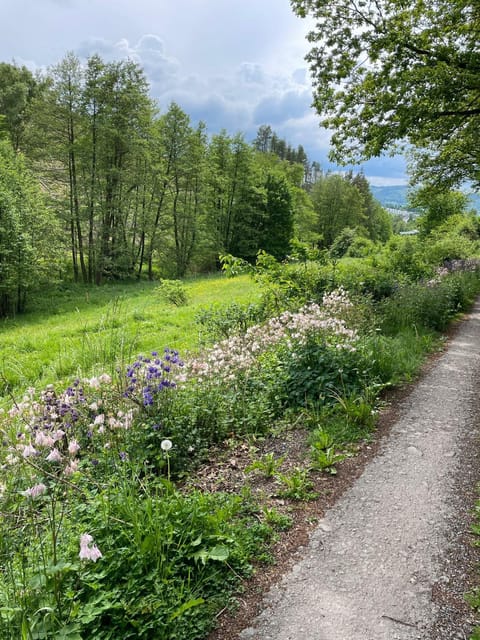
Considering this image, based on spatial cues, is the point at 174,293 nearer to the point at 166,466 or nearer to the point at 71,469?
the point at 166,466

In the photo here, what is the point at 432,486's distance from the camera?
346cm

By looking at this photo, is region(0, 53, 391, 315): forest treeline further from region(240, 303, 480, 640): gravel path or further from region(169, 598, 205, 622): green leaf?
region(169, 598, 205, 622): green leaf

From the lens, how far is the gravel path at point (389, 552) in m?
2.17

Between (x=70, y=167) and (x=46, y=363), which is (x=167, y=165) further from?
(x=46, y=363)

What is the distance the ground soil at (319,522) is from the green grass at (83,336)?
176 cm

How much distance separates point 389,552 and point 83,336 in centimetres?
431

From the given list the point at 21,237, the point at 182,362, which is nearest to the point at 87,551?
the point at 182,362

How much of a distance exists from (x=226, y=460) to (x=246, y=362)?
1.47 meters

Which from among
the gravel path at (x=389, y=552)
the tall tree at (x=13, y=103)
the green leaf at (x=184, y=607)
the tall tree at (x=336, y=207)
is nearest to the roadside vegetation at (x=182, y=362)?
the green leaf at (x=184, y=607)

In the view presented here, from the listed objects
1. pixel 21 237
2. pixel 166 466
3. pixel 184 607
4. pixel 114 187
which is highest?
pixel 114 187

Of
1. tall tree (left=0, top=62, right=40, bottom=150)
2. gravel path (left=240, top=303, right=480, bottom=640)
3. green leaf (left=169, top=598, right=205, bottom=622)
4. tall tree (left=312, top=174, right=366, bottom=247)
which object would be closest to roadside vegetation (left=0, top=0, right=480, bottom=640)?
green leaf (left=169, top=598, right=205, bottom=622)

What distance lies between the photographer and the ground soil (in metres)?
2.18

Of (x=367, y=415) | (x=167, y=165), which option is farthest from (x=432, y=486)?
(x=167, y=165)

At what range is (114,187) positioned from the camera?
85.0 ft
